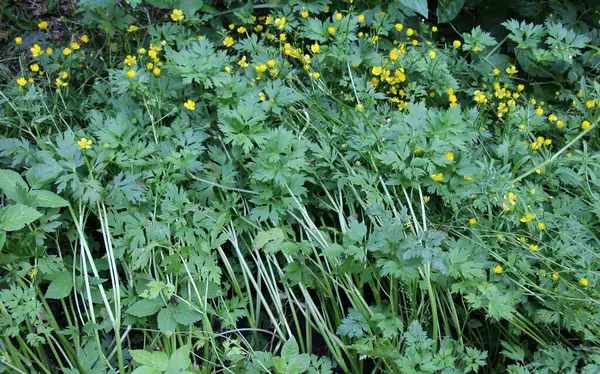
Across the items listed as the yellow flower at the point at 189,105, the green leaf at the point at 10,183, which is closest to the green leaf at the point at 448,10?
the yellow flower at the point at 189,105

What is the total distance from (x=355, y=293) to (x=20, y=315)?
112 cm

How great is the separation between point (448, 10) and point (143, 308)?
206 cm

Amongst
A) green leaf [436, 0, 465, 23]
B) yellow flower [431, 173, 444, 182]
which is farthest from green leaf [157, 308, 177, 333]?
green leaf [436, 0, 465, 23]

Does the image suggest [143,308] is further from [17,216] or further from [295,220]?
[295,220]

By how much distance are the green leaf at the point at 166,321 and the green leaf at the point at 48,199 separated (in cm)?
53

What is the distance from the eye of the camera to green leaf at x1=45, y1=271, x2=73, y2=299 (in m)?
2.02

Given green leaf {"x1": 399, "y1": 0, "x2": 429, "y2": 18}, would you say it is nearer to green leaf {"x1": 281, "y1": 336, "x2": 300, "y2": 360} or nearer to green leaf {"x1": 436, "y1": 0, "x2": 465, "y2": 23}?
green leaf {"x1": 436, "y1": 0, "x2": 465, "y2": 23}

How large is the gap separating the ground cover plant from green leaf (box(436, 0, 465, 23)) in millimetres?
263

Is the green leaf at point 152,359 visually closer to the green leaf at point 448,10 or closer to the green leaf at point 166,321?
the green leaf at point 166,321

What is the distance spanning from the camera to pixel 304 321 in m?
2.28

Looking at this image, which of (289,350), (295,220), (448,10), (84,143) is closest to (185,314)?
(289,350)

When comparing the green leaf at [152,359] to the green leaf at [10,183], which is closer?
the green leaf at [152,359]

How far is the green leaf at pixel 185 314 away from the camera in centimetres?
196

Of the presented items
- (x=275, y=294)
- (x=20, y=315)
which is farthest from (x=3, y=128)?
(x=275, y=294)
